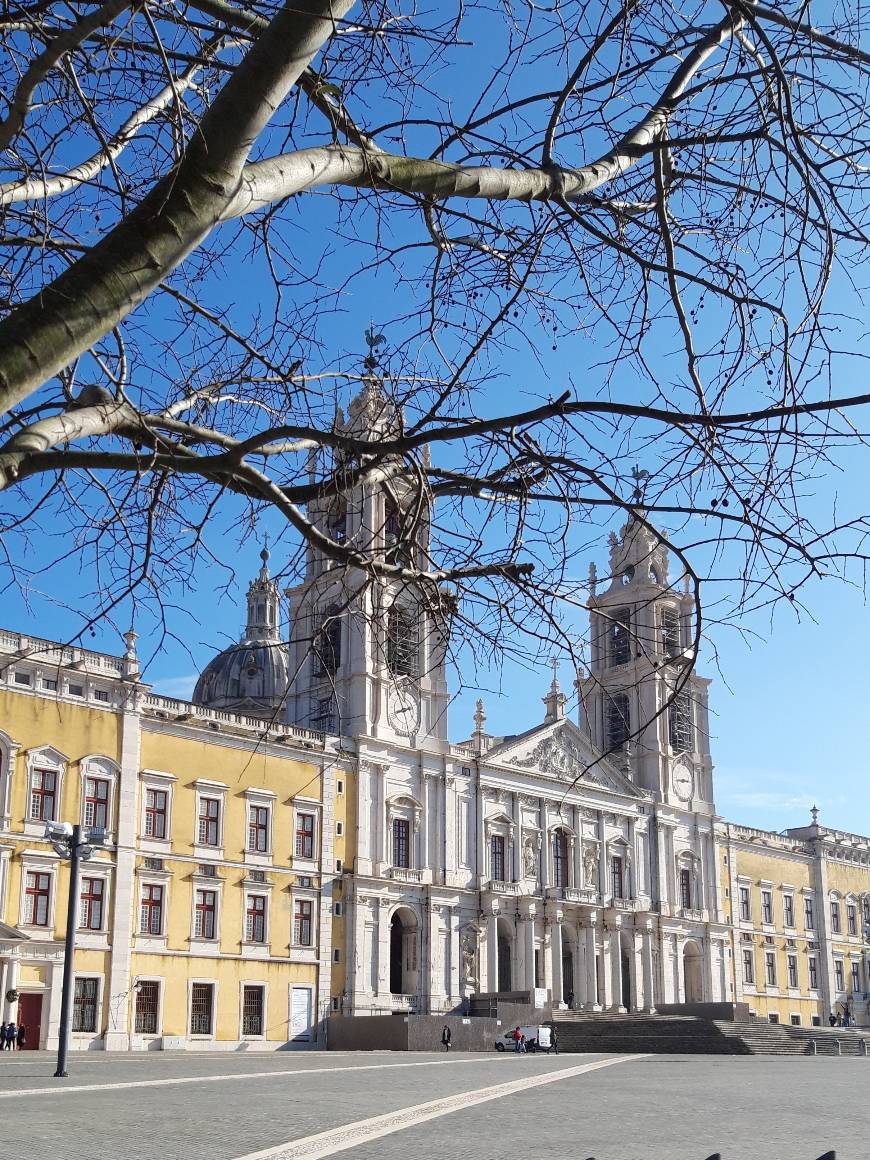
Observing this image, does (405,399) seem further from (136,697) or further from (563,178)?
(136,697)

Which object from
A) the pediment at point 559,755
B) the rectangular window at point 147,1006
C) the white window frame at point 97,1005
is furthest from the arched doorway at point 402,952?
the white window frame at point 97,1005

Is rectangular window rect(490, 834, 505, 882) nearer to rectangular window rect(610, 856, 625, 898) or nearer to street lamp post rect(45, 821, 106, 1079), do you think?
rectangular window rect(610, 856, 625, 898)

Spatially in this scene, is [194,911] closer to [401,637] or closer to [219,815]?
[219,815]

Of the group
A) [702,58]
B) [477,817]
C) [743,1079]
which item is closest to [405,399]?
[702,58]

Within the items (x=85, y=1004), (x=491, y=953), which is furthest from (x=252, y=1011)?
(x=491, y=953)

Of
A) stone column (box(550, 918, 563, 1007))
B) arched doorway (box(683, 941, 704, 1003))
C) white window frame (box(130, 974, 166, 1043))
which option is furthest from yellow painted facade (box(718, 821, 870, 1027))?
white window frame (box(130, 974, 166, 1043))

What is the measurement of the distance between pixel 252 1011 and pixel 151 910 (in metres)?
4.96

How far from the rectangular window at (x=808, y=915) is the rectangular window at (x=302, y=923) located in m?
32.6

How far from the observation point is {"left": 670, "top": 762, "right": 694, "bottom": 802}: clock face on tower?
2235 inches

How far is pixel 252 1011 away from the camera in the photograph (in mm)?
38250

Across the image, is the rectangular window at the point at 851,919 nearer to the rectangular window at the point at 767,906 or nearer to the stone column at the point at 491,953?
the rectangular window at the point at 767,906

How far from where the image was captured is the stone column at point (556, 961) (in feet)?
156

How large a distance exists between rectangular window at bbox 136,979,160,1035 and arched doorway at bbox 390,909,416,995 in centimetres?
1008

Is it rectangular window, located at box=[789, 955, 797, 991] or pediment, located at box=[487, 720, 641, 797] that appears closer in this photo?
pediment, located at box=[487, 720, 641, 797]
